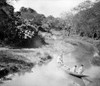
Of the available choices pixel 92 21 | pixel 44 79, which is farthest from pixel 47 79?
pixel 92 21

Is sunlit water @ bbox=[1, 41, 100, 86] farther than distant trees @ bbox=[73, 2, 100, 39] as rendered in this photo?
No

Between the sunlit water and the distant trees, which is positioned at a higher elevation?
the distant trees

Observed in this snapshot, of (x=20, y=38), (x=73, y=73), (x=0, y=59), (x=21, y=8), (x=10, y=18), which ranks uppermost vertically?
(x=21, y=8)

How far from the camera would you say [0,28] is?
3138 centimetres

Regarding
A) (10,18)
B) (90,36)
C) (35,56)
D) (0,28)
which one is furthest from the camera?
(90,36)

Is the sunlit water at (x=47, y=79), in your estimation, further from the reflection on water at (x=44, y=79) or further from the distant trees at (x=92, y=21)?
the distant trees at (x=92, y=21)

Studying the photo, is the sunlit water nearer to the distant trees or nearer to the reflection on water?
the reflection on water

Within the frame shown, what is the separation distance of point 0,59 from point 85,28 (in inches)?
2086

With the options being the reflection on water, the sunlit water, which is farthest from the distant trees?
the reflection on water

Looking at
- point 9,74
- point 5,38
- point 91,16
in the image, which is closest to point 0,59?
Result: point 9,74

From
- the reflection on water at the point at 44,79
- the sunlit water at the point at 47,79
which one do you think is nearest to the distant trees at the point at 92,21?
the sunlit water at the point at 47,79

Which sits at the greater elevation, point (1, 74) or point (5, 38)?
point (5, 38)

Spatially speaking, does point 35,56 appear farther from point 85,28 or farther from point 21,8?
point 21,8

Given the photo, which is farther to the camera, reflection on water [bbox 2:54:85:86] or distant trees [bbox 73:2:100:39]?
distant trees [bbox 73:2:100:39]
